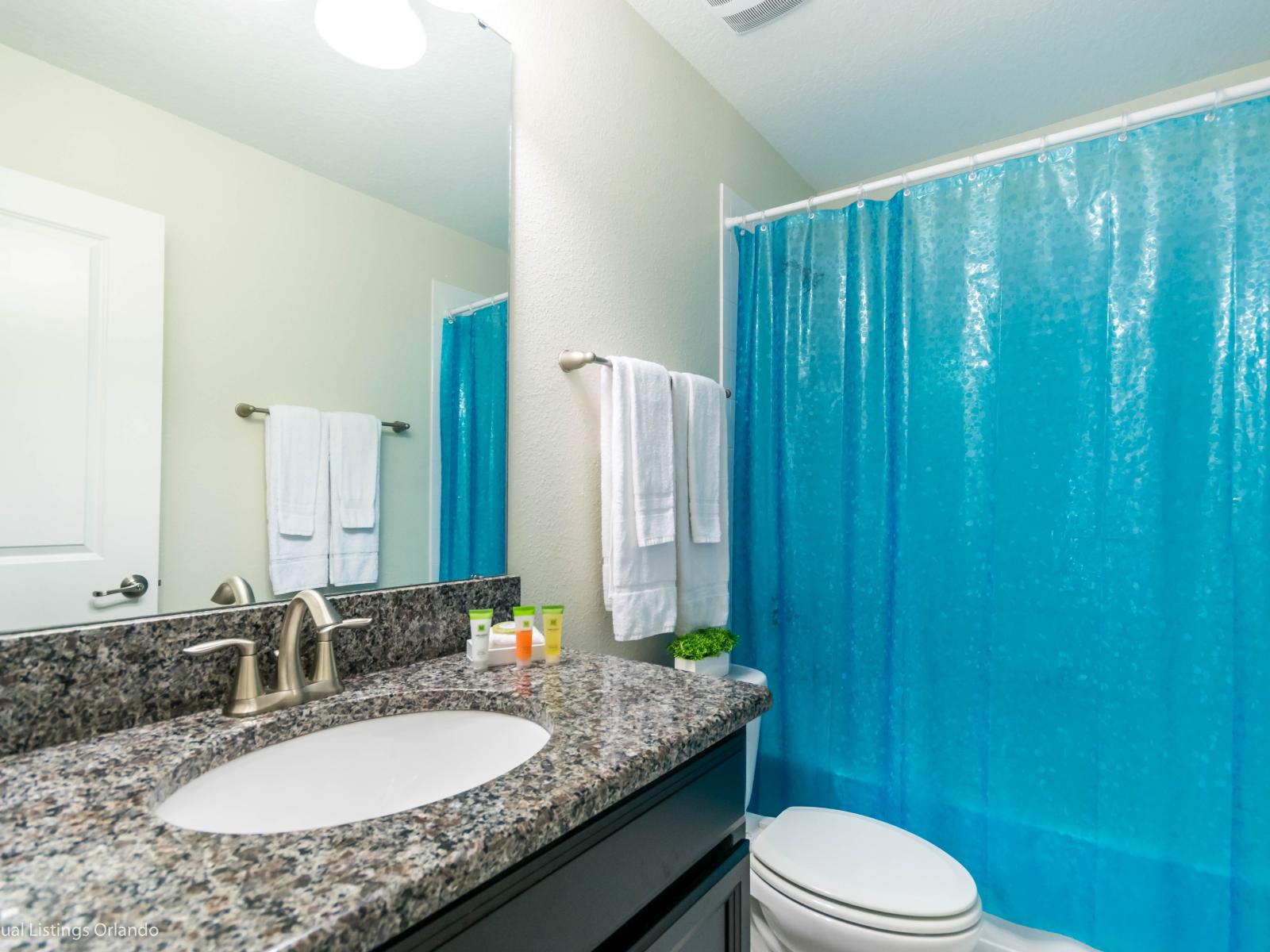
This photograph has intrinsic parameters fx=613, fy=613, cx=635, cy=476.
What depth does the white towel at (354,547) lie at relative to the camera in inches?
38.8

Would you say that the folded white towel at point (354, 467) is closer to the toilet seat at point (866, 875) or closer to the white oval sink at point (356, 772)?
the white oval sink at point (356, 772)

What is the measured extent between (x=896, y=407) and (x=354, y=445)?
4.57ft

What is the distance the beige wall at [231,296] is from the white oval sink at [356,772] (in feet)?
0.83

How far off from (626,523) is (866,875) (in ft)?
2.79

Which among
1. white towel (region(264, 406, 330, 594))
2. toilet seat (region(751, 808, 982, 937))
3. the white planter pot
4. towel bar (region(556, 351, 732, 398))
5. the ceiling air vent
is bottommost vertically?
toilet seat (region(751, 808, 982, 937))

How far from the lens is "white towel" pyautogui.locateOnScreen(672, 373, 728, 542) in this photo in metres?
1.55

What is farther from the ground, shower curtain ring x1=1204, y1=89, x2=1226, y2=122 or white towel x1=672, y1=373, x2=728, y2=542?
shower curtain ring x1=1204, y1=89, x2=1226, y2=122

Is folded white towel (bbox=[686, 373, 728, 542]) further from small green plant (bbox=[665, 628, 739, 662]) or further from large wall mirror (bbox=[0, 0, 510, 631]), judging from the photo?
large wall mirror (bbox=[0, 0, 510, 631])

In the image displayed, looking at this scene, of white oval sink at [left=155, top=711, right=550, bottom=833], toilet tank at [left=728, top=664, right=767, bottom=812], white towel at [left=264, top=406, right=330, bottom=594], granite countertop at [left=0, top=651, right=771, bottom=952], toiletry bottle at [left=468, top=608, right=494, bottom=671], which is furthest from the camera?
toilet tank at [left=728, top=664, right=767, bottom=812]

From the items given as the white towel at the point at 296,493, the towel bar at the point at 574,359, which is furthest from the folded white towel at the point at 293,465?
the towel bar at the point at 574,359

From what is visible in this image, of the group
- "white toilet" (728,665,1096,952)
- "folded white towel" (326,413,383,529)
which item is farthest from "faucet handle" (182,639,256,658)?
"white toilet" (728,665,1096,952)

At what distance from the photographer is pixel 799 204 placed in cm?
186

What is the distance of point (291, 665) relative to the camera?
2.71 ft

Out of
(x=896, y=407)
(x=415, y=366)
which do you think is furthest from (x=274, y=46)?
(x=896, y=407)
